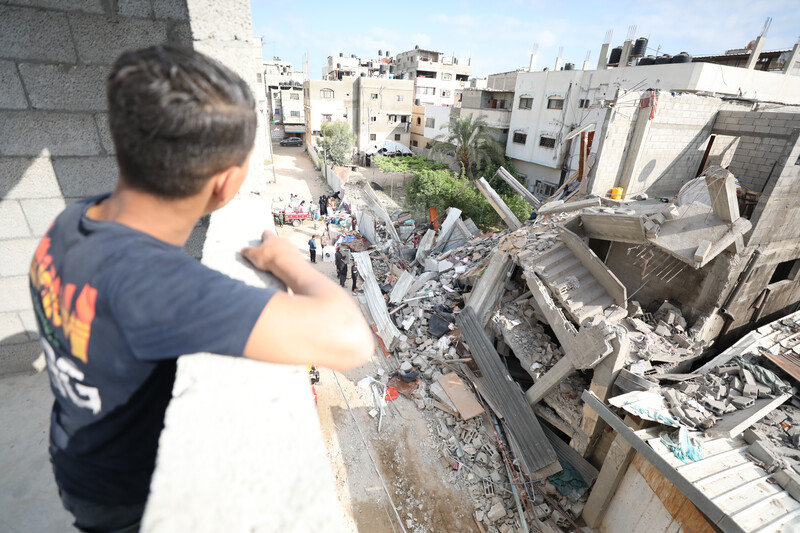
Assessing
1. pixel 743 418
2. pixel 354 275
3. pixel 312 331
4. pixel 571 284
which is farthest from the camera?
pixel 354 275

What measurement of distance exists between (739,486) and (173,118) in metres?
6.76

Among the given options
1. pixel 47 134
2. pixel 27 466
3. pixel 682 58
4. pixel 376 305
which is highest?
pixel 682 58

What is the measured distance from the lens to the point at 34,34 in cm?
221

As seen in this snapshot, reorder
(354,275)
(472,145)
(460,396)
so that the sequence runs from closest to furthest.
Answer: (460,396), (354,275), (472,145)

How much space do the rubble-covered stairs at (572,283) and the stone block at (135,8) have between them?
745 cm

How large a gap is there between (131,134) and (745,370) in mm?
8788

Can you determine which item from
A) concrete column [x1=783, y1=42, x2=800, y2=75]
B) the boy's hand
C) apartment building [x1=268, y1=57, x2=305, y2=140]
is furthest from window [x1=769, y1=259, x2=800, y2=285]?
apartment building [x1=268, y1=57, x2=305, y2=140]

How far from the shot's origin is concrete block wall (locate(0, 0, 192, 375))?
222cm

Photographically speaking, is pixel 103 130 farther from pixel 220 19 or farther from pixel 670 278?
pixel 670 278

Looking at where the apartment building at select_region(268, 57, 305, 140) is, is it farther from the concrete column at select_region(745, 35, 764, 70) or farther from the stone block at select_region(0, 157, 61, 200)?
the stone block at select_region(0, 157, 61, 200)

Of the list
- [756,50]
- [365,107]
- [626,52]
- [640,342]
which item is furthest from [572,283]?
[365,107]

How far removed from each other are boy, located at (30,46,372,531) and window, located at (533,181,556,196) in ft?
77.6

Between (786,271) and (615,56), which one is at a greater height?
(615,56)

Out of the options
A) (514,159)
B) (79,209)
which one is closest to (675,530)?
(79,209)
